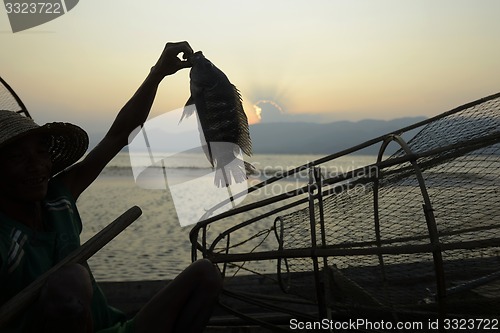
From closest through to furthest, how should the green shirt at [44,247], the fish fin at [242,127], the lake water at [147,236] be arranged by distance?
the green shirt at [44,247]
the fish fin at [242,127]
the lake water at [147,236]

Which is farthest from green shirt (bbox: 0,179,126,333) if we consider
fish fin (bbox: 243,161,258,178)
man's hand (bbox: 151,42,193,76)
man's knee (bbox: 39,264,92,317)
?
fish fin (bbox: 243,161,258,178)

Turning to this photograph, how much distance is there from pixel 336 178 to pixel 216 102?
99 centimetres

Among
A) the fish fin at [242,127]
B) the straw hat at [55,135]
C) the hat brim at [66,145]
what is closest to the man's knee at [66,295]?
the straw hat at [55,135]

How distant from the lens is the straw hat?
2.11 meters

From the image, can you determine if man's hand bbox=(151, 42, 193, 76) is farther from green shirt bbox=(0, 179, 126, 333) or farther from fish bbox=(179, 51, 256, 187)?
green shirt bbox=(0, 179, 126, 333)

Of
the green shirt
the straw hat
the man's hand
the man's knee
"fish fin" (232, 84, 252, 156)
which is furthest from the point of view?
"fish fin" (232, 84, 252, 156)

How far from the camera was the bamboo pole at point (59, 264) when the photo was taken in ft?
5.83

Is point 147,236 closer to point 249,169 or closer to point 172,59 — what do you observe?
point 249,169

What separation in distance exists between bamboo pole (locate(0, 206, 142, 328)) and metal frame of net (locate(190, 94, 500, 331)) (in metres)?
1.15

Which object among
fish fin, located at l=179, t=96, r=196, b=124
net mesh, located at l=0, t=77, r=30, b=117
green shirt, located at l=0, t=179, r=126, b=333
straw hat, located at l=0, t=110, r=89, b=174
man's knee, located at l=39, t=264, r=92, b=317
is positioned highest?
net mesh, located at l=0, t=77, r=30, b=117

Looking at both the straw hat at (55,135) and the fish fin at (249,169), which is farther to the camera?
the fish fin at (249,169)

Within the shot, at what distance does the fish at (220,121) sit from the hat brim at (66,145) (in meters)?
1.01

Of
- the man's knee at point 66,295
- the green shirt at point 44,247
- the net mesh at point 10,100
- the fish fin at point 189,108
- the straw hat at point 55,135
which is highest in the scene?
the net mesh at point 10,100

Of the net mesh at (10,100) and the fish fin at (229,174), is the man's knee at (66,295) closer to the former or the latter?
the fish fin at (229,174)
